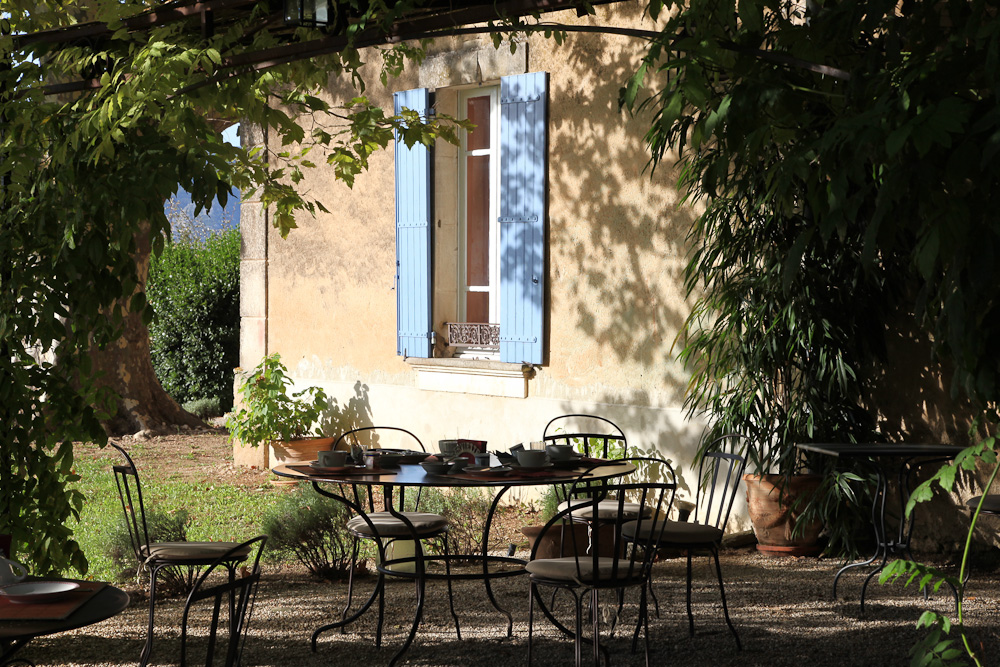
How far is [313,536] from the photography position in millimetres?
5520

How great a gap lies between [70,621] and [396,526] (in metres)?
1.97

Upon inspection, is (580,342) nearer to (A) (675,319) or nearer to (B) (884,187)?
(A) (675,319)

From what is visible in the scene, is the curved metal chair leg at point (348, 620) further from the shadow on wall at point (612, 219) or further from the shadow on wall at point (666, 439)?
the shadow on wall at point (612, 219)

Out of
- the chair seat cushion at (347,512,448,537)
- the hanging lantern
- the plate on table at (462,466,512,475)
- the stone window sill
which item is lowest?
the chair seat cushion at (347,512,448,537)

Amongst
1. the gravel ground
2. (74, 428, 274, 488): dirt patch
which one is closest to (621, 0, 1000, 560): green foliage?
the gravel ground

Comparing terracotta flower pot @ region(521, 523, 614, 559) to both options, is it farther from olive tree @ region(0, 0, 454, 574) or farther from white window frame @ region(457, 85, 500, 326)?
white window frame @ region(457, 85, 500, 326)

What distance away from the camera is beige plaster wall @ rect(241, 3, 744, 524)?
6312 mm

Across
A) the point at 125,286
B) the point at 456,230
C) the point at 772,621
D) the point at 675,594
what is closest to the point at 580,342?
the point at 456,230

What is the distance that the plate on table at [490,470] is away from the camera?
411 cm

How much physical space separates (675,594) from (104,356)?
27.5 feet

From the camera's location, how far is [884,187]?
76.2 inches

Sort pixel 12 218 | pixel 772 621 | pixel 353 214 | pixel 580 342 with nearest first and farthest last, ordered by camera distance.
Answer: pixel 12 218 → pixel 772 621 → pixel 580 342 → pixel 353 214

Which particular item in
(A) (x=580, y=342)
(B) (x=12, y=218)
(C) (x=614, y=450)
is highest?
(B) (x=12, y=218)

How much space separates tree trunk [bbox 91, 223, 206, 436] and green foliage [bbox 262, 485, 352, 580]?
6.51 metres
